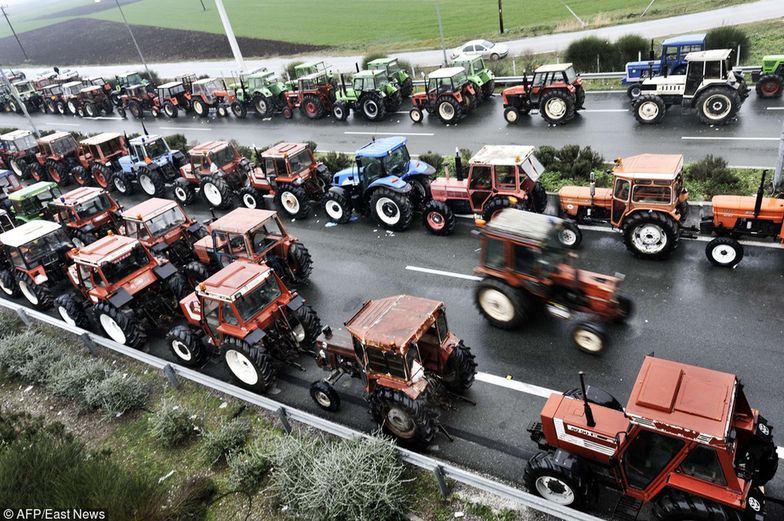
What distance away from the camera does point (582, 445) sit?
5.91m

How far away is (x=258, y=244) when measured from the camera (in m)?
→ 10.8

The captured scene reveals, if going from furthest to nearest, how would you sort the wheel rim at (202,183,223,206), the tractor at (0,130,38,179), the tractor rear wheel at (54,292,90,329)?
the tractor at (0,130,38,179) → the wheel rim at (202,183,223,206) → the tractor rear wheel at (54,292,90,329)

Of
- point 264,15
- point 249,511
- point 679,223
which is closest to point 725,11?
point 679,223

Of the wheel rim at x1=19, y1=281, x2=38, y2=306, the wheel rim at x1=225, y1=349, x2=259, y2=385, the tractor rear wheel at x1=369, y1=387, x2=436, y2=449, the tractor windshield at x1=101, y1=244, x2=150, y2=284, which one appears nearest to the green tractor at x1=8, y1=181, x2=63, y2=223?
the wheel rim at x1=19, y1=281, x2=38, y2=306

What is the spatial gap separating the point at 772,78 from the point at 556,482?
18012mm

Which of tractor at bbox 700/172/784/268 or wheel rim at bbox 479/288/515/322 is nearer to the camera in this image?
wheel rim at bbox 479/288/515/322

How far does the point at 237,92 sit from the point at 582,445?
81.4 ft

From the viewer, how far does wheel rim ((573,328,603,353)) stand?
8273mm

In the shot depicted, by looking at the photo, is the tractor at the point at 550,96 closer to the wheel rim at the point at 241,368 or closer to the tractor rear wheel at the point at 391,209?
the tractor rear wheel at the point at 391,209

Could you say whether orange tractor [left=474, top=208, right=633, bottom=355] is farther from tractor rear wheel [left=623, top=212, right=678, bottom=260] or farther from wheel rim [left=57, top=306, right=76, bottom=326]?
wheel rim [left=57, top=306, right=76, bottom=326]

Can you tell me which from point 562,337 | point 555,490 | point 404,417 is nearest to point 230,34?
point 562,337

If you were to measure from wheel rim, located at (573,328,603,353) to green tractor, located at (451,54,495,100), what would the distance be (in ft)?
51.7

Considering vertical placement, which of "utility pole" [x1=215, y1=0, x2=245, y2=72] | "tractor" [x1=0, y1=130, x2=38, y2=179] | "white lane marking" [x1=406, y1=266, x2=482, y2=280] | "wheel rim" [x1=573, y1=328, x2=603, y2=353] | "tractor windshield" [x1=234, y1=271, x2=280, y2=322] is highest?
"utility pole" [x1=215, y1=0, x2=245, y2=72]

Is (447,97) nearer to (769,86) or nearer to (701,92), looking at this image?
(701,92)
